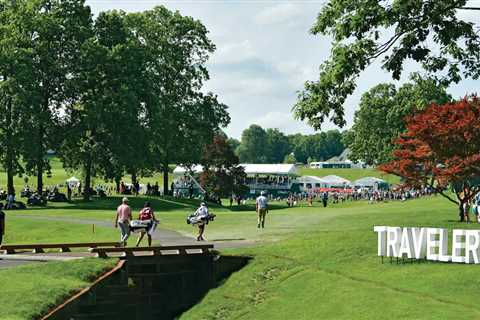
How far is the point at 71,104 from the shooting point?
71.0 meters

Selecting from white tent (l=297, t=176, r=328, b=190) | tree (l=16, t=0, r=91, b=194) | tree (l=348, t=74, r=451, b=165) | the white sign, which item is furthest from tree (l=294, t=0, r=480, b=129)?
white tent (l=297, t=176, r=328, b=190)

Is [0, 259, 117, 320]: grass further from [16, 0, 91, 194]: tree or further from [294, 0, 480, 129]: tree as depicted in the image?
[16, 0, 91, 194]: tree

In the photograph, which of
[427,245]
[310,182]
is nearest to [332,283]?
[427,245]

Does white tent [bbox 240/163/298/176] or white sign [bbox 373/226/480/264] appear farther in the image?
white tent [bbox 240/163/298/176]

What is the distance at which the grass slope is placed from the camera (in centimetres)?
2114

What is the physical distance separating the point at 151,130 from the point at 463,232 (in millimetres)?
54637

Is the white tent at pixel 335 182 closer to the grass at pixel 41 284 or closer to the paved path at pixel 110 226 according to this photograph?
the paved path at pixel 110 226

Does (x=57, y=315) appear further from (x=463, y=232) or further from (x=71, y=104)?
(x=71, y=104)

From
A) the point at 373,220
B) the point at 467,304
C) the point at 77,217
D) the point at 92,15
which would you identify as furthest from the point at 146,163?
the point at 467,304

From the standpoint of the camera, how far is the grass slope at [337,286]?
21.1 metres

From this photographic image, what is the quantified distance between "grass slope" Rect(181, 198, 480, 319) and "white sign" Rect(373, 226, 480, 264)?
331 millimetres

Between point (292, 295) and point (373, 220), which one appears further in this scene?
point (373, 220)

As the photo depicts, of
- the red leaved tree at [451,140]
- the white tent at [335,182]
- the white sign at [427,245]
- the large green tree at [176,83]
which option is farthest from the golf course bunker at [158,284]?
the white tent at [335,182]

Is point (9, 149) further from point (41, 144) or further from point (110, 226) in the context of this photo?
point (110, 226)
